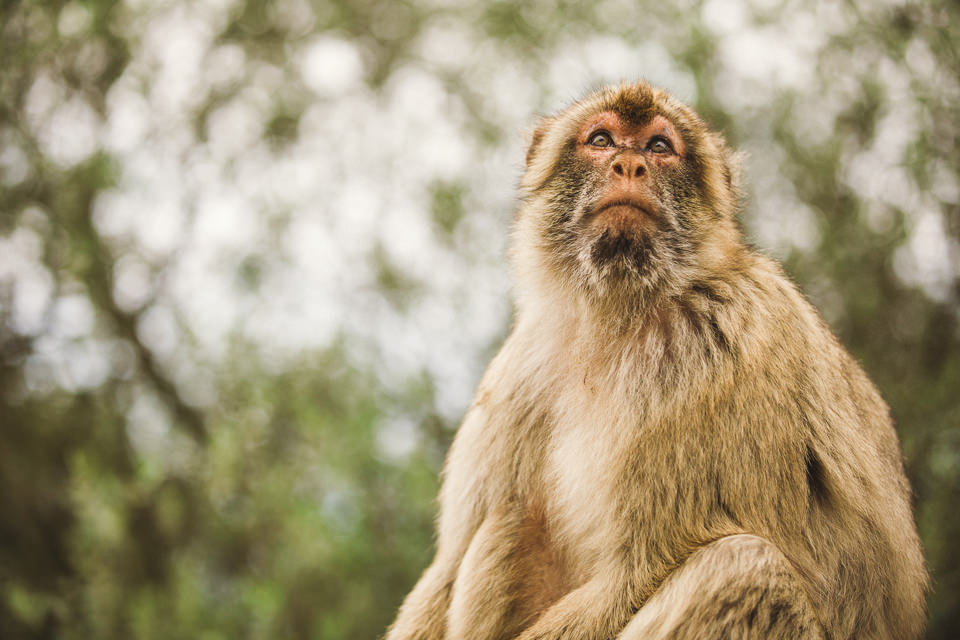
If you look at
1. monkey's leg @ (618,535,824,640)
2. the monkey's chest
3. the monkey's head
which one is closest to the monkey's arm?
monkey's leg @ (618,535,824,640)

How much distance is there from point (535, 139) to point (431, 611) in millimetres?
1610

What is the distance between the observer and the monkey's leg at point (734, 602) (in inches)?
67.4

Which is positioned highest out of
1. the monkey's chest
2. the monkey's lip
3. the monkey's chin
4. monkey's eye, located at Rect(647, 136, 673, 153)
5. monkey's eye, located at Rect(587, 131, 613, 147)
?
monkey's eye, located at Rect(587, 131, 613, 147)

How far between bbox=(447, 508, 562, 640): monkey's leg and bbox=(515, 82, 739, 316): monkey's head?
72 cm

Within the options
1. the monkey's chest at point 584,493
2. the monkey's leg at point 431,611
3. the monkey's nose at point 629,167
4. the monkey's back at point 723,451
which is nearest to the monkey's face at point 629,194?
the monkey's nose at point 629,167

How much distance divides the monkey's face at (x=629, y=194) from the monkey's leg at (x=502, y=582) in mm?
732

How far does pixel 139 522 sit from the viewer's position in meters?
5.50

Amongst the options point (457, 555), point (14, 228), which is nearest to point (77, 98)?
point (14, 228)

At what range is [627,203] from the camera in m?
2.15

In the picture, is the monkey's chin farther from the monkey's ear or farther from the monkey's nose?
the monkey's ear

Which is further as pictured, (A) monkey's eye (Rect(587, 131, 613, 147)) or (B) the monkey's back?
(A) monkey's eye (Rect(587, 131, 613, 147))

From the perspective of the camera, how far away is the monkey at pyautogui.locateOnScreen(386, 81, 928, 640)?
1856mm

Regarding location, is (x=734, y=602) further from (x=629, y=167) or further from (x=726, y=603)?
(x=629, y=167)

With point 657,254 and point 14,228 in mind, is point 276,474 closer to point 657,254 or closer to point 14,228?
point 14,228
